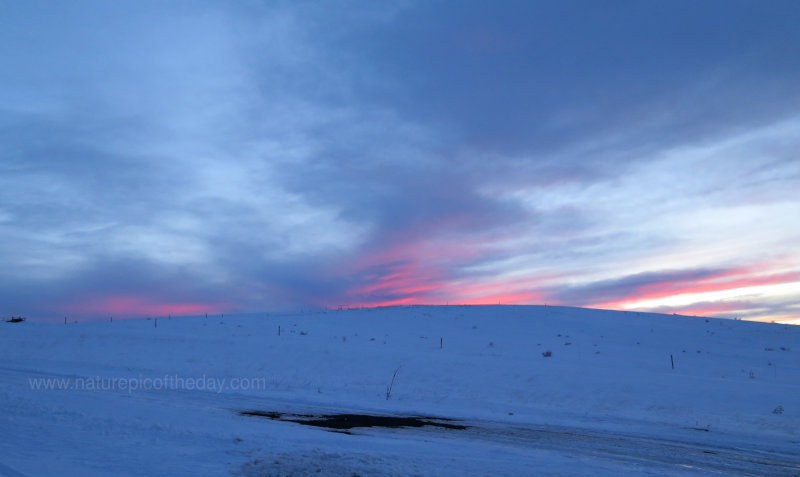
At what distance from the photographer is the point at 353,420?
13.2 m

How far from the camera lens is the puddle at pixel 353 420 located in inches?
488

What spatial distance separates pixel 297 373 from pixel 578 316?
29929mm

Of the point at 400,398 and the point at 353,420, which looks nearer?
the point at 353,420

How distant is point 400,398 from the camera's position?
18.3 metres

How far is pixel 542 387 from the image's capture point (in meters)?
19.8

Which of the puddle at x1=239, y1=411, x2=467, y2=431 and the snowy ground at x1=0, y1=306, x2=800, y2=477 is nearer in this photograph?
the snowy ground at x1=0, y1=306, x2=800, y2=477

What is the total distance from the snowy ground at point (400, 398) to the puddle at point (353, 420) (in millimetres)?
584

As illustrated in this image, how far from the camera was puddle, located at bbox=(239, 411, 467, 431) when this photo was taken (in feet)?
40.7

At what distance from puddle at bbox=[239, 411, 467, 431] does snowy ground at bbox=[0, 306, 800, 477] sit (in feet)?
1.92

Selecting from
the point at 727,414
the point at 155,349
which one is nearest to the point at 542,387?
the point at 727,414

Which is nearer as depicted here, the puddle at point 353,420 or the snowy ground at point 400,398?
the snowy ground at point 400,398

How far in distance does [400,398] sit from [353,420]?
5381mm

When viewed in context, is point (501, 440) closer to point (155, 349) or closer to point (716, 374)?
Result: point (716, 374)

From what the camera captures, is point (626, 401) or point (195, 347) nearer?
point (626, 401)
